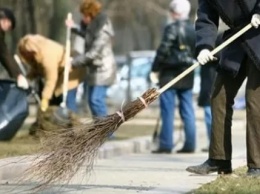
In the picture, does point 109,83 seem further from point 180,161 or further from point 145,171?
point 145,171

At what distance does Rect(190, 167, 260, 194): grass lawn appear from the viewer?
8078 millimetres

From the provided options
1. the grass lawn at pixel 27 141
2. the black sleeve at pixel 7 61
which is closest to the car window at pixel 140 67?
the grass lawn at pixel 27 141

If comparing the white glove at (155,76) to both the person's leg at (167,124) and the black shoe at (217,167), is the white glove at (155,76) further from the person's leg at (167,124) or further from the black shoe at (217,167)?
the black shoe at (217,167)

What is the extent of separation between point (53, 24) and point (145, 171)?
11684 millimetres

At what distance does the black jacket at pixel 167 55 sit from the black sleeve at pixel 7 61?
5.75 feet

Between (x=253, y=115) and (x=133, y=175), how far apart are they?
5.46 ft

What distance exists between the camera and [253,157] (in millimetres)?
8859

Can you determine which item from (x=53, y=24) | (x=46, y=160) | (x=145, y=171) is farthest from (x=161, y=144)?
(x=53, y=24)

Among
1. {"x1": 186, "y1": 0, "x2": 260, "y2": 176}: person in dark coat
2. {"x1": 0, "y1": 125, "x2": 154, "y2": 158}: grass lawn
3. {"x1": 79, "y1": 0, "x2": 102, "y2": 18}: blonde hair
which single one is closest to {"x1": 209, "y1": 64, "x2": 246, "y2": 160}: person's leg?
{"x1": 186, "y1": 0, "x2": 260, "y2": 176}: person in dark coat

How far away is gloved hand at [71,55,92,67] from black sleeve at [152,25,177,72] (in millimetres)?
963

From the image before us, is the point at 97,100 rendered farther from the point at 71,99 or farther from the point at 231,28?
the point at 231,28

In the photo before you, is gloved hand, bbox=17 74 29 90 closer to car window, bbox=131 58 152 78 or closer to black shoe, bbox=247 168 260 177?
black shoe, bbox=247 168 260 177

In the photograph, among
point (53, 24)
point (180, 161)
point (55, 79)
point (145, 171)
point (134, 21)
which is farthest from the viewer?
point (134, 21)

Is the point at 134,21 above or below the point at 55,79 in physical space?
above
